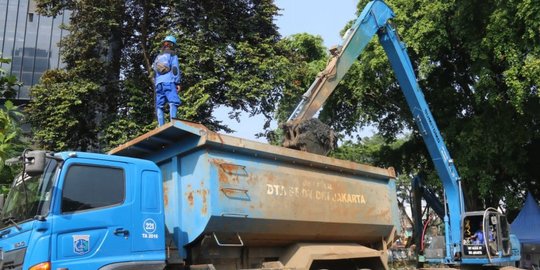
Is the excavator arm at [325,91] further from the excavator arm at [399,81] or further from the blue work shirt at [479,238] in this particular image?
the blue work shirt at [479,238]

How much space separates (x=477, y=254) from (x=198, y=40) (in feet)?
32.5

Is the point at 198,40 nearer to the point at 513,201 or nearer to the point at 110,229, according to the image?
the point at 110,229

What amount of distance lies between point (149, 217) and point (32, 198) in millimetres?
1243

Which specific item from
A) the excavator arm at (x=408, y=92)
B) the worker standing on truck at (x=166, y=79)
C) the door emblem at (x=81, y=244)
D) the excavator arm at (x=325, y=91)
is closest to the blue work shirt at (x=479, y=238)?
the excavator arm at (x=408, y=92)

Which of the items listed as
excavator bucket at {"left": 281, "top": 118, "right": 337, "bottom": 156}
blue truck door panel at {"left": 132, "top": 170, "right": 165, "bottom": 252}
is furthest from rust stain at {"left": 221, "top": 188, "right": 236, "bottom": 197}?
excavator bucket at {"left": 281, "top": 118, "right": 337, "bottom": 156}

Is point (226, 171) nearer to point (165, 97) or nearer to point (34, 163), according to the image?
point (34, 163)

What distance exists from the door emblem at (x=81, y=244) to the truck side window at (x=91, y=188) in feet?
0.94

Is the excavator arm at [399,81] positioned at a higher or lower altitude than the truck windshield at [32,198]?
higher

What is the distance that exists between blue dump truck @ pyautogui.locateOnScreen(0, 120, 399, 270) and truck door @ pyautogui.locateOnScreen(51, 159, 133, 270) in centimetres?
1

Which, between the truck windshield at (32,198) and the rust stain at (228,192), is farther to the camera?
the rust stain at (228,192)

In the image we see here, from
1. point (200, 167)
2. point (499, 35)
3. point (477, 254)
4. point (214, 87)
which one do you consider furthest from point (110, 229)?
point (499, 35)

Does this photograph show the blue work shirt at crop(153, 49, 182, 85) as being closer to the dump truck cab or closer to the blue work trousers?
the blue work trousers

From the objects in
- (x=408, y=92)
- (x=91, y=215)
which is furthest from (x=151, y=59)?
(x=91, y=215)

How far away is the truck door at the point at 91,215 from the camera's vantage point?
5363 millimetres
